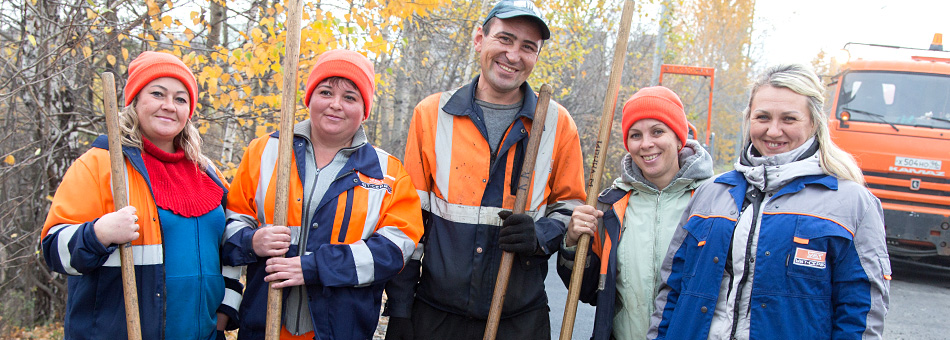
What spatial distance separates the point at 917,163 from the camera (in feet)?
22.7

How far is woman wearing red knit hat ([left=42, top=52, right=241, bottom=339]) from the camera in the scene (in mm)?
1952

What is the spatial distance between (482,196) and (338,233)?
2.03 feet

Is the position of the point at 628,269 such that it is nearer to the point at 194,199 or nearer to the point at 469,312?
the point at 469,312

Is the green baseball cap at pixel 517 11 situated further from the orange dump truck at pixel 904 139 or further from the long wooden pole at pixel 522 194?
the orange dump truck at pixel 904 139

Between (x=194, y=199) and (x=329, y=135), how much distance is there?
0.57m

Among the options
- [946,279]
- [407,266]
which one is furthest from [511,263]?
[946,279]

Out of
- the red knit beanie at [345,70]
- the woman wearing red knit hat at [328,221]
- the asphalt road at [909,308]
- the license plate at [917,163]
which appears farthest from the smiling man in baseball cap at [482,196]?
the license plate at [917,163]

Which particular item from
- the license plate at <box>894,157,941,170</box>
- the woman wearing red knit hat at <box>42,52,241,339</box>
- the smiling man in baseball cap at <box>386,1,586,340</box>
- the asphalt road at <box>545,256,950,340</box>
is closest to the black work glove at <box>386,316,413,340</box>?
the smiling man in baseball cap at <box>386,1,586,340</box>

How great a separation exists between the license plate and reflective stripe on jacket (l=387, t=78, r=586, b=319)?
21.1 feet

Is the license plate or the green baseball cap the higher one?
the green baseball cap

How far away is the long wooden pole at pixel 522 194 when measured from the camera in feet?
7.75

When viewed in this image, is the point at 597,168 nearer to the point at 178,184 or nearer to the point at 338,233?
the point at 338,233

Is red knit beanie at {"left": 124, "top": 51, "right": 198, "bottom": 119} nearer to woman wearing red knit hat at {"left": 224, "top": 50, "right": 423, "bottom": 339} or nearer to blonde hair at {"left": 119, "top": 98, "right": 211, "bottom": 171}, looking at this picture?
blonde hair at {"left": 119, "top": 98, "right": 211, "bottom": 171}

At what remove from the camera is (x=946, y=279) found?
7922 millimetres
